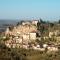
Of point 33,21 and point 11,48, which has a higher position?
point 33,21

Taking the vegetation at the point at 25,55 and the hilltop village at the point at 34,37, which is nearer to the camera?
the vegetation at the point at 25,55

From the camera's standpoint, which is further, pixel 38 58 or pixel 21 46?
pixel 21 46

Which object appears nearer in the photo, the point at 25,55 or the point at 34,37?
the point at 25,55

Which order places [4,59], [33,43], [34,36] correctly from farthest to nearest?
1. [34,36]
2. [33,43]
3. [4,59]

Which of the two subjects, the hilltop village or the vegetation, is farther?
the hilltop village

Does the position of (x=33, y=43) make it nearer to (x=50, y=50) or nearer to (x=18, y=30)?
(x=50, y=50)

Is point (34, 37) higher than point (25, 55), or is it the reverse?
point (34, 37)

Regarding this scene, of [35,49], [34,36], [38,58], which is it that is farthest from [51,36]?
[38,58]

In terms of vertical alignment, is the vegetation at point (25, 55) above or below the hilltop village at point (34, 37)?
below
